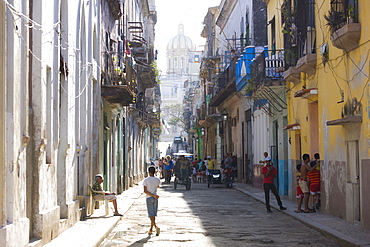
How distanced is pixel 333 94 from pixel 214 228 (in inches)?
177

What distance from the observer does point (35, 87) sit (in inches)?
424

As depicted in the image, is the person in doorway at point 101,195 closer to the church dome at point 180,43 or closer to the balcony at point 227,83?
the balcony at point 227,83

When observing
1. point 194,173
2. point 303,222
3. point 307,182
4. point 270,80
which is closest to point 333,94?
point 307,182

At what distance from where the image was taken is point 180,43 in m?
156

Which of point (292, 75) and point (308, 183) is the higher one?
point (292, 75)

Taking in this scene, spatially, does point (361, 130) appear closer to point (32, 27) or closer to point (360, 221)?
point (360, 221)

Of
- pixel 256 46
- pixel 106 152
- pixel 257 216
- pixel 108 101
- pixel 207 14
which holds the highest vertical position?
pixel 207 14

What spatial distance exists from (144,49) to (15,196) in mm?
26034

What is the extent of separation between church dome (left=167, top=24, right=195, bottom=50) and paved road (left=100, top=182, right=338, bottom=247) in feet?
450

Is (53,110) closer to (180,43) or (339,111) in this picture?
(339,111)

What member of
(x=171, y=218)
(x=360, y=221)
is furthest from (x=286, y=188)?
(x=360, y=221)

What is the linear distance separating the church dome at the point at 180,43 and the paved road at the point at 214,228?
450ft

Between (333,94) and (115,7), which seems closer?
(333,94)

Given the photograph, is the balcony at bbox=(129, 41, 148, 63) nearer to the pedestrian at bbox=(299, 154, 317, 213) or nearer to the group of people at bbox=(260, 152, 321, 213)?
the group of people at bbox=(260, 152, 321, 213)
